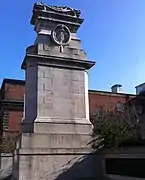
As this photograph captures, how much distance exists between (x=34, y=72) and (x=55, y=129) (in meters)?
2.99

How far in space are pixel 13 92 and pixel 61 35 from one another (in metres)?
22.4

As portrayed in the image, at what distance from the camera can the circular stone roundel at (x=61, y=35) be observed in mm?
15375

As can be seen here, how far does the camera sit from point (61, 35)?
15.5 meters

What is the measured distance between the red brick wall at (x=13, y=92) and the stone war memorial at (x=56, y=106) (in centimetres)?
2110

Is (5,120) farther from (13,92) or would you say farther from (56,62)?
(56,62)

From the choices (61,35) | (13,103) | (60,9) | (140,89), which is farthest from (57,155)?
(140,89)

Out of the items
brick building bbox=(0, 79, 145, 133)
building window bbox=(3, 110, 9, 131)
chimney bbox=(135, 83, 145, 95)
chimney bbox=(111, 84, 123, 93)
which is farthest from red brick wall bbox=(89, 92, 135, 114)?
building window bbox=(3, 110, 9, 131)

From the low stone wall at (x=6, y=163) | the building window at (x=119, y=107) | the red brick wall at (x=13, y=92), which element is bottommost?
the low stone wall at (x=6, y=163)

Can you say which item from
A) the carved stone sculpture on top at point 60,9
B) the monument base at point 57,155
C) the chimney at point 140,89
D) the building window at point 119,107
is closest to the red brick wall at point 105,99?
the building window at point 119,107

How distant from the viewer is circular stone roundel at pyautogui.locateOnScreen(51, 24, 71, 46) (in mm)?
15375

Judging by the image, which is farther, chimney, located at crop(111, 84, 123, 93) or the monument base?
chimney, located at crop(111, 84, 123, 93)

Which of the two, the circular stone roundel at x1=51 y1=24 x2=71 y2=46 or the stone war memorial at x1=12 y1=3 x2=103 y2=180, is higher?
the circular stone roundel at x1=51 y1=24 x2=71 y2=46

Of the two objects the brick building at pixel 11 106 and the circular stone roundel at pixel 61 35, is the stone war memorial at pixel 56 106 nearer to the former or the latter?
the circular stone roundel at pixel 61 35

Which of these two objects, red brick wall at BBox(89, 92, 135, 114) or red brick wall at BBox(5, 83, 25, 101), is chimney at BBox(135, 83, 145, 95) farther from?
red brick wall at BBox(5, 83, 25, 101)
